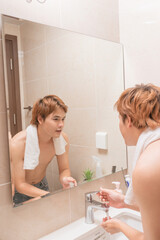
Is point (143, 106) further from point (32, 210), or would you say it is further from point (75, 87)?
point (32, 210)

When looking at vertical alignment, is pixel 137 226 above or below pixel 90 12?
below

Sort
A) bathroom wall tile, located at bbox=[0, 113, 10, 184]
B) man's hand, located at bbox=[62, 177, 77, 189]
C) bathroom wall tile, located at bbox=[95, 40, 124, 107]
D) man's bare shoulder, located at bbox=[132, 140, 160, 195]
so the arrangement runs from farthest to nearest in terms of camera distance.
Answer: bathroom wall tile, located at bbox=[95, 40, 124, 107] < man's hand, located at bbox=[62, 177, 77, 189] < bathroom wall tile, located at bbox=[0, 113, 10, 184] < man's bare shoulder, located at bbox=[132, 140, 160, 195]

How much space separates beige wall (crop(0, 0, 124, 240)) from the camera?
106cm

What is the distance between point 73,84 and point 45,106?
24 centimetres

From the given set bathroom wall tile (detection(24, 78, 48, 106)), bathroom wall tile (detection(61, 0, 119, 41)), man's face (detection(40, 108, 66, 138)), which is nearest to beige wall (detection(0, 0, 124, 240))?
bathroom wall tile (detection(61, 0, 119, 41))

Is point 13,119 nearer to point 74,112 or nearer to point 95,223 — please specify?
point 74,112

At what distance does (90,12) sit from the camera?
4.77 ft

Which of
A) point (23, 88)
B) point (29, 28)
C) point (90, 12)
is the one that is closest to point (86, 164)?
point (23, 88)

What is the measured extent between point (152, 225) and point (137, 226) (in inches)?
28.1

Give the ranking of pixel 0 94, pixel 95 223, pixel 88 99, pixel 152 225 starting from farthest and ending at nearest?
pixel 88 99
pixel 95 223
pixel 0 94
pixel 152 225

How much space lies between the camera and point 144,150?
89cm

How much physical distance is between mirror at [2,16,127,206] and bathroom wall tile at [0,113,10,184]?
0.03 m

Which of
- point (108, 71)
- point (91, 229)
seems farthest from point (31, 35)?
point (91, 229)

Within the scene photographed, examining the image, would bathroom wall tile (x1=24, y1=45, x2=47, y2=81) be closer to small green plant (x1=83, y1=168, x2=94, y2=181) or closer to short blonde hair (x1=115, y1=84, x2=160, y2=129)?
short blonde hair (x1=115, y1=84, x2=160, y2=129)
